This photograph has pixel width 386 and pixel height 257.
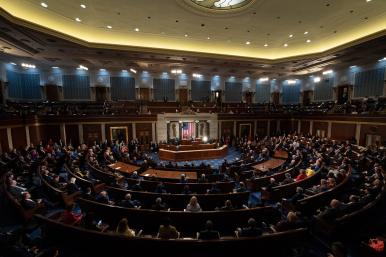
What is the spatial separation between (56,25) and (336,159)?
17.6 metres

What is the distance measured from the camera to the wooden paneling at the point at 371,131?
1351cm

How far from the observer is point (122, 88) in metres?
21.4

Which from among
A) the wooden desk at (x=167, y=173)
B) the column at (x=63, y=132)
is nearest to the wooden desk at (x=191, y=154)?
the wooden desk at (x=167, y=173)

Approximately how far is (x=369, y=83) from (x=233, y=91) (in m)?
13.2

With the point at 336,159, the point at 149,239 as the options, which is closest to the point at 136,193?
the point at 149,239

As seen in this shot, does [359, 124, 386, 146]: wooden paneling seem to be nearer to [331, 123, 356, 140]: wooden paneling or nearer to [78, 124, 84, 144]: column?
[331, 123, 356, 140]: wooden paneling

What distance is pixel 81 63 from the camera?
1784 cm

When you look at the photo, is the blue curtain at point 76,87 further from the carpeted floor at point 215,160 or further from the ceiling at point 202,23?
the carpeted floor at point 215,160

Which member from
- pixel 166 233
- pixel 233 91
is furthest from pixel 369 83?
pixel 166 233

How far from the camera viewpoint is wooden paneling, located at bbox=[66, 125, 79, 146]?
16516 mm

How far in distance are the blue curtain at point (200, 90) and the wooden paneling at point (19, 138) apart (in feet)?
52.7

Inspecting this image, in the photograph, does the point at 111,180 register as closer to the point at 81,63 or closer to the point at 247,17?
the point at 247,17

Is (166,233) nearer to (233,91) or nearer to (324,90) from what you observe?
(233,91)

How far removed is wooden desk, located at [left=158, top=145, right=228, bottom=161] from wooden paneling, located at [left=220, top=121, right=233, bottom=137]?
17.1ft
